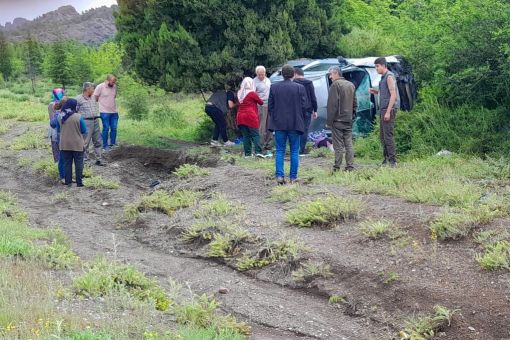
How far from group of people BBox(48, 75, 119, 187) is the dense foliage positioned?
141cm

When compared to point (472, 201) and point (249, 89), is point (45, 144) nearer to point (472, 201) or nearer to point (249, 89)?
point (249, 89)

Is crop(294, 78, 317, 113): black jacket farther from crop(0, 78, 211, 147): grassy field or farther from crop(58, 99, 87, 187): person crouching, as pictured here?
crop(0, 78, 211, 147): grassy field

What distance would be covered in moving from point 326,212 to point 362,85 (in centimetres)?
718

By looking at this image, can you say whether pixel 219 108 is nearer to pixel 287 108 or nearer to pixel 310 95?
pixel 310 95

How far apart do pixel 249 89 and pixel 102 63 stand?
47.2 meters

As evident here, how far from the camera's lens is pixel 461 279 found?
610 centimetres

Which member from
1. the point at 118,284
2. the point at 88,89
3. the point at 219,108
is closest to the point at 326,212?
the point at 118,284

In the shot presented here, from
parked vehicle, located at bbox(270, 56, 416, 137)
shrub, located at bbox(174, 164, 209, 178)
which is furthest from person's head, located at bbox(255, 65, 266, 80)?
shrub, located at bbox(174, 164, 209, 178)

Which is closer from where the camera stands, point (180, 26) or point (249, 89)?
point (249, 89)

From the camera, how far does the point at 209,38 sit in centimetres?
1539

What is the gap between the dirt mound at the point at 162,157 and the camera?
45.5 feet

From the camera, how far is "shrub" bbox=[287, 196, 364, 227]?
808cm

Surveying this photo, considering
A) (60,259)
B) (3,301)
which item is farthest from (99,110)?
(3,301)

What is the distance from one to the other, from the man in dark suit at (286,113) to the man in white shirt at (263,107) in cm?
290
